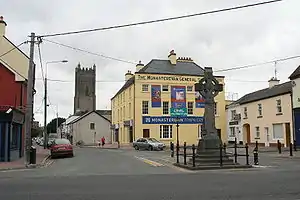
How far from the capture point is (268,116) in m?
44.1

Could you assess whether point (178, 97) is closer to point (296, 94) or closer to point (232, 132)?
point (232, 132)

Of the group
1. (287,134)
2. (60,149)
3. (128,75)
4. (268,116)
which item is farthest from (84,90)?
(60,149)

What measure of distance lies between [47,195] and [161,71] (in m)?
44.4

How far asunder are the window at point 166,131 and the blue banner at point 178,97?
2976mm

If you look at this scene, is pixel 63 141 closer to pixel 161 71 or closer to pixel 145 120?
pixel 145 120

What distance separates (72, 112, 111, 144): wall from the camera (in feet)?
265

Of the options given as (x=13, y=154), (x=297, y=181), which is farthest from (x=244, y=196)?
(x=13, y=154)

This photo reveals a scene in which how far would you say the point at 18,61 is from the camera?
32.7m

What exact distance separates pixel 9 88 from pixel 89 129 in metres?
52.5

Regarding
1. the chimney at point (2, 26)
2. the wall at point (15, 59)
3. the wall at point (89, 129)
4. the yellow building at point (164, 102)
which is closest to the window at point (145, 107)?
the yellow building at point (164, 102)

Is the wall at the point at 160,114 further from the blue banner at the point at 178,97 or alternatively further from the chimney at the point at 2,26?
the chimney at the point at 2,26

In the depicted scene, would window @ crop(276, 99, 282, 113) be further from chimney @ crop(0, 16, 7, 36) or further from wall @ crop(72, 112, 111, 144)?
wall @ crop(72, 112, 111, 144)

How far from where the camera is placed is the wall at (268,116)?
132ft

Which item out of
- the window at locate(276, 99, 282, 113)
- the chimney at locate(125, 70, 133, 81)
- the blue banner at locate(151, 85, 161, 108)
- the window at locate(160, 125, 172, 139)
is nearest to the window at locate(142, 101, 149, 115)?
the blue banner at locate(151, 85, 161, 108)
